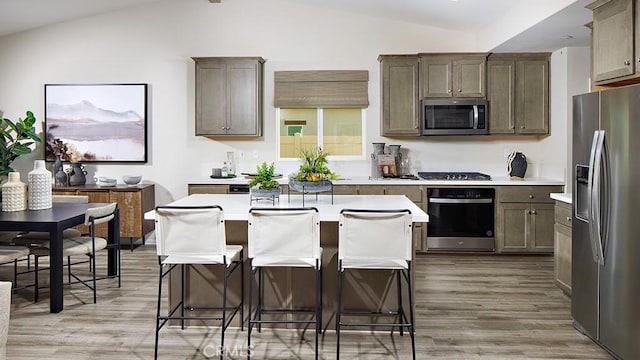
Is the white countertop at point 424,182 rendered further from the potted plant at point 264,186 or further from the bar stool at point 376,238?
the bar stool at point 376,238

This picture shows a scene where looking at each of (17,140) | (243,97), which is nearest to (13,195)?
(17,140)

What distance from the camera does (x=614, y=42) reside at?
12.0 feet

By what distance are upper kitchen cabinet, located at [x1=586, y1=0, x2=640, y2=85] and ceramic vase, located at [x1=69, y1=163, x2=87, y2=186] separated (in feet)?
18.7

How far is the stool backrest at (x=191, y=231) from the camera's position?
3.20 metres

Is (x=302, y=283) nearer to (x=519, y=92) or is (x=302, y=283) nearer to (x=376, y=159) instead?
(x=376, y=159)

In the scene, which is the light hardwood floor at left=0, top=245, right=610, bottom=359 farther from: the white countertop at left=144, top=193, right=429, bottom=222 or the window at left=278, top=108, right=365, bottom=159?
the window at left=278, top=108, right=365, bottom=159

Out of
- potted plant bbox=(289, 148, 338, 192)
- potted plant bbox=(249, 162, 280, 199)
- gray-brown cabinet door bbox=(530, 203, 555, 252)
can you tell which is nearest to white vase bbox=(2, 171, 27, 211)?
potted plant bbox=(249, 162, 280, 199)

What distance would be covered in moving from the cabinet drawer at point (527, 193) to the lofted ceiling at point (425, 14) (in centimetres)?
156

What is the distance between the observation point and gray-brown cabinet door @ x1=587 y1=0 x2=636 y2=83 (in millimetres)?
3477

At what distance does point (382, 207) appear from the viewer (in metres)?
3.81

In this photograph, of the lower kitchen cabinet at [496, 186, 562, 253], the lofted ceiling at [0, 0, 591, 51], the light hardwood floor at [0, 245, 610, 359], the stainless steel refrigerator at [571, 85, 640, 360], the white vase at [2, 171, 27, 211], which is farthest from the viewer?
the lower kitchen cabinet at [496, 186, 562, 253]

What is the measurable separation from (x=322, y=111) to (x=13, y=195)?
3625 mm

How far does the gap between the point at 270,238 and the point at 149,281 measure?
234cm

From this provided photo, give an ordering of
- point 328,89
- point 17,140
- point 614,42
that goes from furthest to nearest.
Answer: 1. point 328,89
2. point 17,140
3. point 614,42
